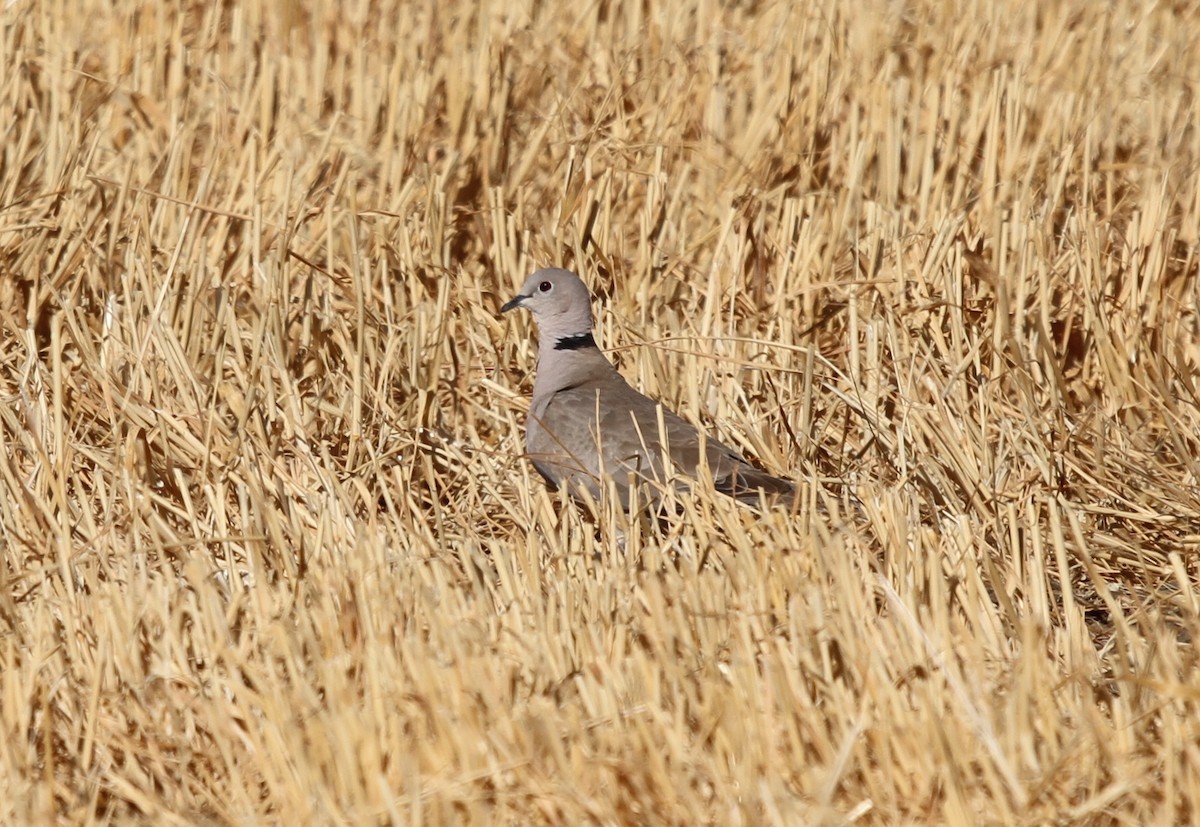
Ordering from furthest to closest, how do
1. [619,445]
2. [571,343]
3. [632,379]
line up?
[632,379], [571,343], [619,445]

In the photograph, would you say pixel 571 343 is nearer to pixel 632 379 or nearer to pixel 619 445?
pixel 632 379

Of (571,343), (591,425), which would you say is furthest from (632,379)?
(591,425)

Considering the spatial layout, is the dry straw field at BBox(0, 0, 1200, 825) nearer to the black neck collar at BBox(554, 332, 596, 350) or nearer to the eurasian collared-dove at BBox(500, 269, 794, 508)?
the eurasian collared-dove at BBox(500, 269, 794, 508)

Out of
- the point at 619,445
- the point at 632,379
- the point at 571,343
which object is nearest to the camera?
the point at 619,445

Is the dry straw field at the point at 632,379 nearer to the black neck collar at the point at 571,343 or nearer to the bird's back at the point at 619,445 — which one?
the bird's back at the point at 619,445

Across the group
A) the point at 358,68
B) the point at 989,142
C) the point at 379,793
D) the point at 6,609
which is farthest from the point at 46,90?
the point at 379,793

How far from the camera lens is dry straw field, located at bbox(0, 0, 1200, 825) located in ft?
9.09

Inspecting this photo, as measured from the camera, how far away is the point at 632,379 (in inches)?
Answer: 205

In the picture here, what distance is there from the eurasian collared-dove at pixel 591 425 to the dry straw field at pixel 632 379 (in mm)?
151

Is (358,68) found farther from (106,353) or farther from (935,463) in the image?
(935,463)

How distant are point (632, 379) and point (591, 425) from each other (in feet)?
2.53

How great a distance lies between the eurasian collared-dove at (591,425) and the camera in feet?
14.0

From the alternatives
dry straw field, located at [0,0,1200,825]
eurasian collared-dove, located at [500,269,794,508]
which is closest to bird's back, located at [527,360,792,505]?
eurasian collared-dove, located at [500,269,794,508]

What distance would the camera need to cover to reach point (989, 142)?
19.5ft
